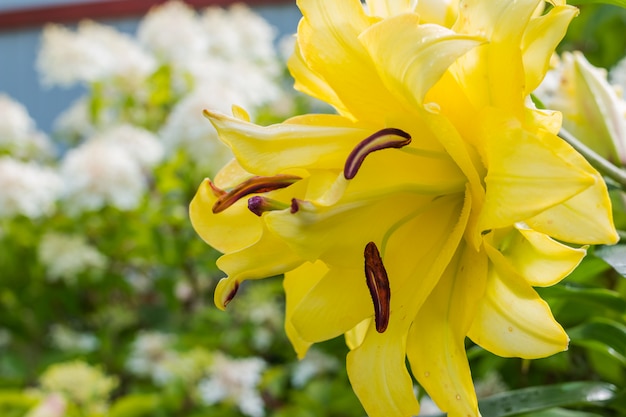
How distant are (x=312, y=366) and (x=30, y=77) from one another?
8.15 ft

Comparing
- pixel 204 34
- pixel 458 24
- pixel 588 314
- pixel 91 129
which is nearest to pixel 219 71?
pixel 204 34

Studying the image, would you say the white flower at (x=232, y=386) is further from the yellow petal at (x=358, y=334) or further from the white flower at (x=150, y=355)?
the yellow petal at (x=358, y=334)

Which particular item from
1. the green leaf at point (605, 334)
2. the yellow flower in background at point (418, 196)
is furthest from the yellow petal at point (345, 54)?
the green leaf at point (605, 334)

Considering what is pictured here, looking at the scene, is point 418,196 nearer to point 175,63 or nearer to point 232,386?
point 232,386

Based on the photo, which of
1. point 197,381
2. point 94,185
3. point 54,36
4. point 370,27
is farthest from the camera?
point 54,36

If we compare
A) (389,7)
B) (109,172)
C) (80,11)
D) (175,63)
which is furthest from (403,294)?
(80,11)

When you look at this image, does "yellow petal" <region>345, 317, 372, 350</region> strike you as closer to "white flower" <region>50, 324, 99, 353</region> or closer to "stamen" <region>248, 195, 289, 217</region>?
"stamen" <region>248, 195, 289, 217</region>

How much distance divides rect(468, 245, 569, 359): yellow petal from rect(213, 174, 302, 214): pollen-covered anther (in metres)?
0.09

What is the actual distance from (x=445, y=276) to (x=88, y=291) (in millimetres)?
1212

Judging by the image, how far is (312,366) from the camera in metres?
1.14

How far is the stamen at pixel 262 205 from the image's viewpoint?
1.06ft

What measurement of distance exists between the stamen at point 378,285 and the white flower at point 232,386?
2.34ft

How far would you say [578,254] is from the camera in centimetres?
32

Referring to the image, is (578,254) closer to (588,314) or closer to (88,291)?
(588,314)
